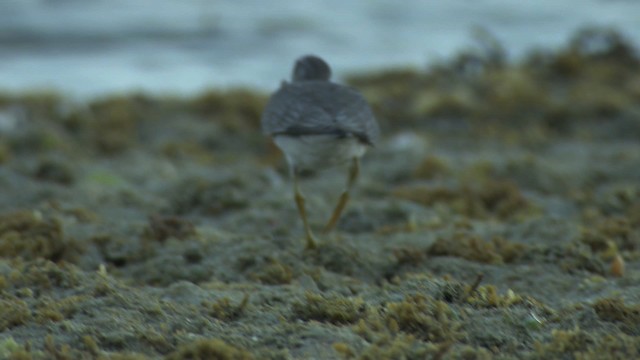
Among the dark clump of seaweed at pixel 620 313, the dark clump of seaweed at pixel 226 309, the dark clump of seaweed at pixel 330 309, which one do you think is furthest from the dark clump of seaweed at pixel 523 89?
the dark clump of seaweed at pixel 226 309

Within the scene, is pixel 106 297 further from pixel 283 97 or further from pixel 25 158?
pixel 25 158

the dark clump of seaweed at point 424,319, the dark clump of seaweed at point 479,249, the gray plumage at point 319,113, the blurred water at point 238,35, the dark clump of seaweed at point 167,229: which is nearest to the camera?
the dark clump of seaweed at point 424,319

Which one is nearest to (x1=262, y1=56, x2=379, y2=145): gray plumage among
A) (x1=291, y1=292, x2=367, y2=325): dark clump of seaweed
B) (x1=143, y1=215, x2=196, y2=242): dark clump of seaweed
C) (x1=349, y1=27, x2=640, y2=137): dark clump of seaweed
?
(x1=143, y1=215, x2=196, y2=242): dark clump of seaweed

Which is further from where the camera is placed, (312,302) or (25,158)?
(25,158)

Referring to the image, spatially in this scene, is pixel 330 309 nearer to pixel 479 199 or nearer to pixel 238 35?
pixel 479 199

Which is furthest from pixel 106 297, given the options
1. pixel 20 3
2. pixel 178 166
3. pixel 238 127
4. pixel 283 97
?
pixel 20 3

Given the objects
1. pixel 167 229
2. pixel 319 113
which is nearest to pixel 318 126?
pixel 319 113

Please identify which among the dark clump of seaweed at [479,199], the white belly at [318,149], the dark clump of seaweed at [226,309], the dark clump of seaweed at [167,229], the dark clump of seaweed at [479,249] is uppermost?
the white belly at [318,149]

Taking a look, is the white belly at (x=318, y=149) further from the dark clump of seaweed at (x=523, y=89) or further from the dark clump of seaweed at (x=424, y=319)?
the dark clump of seaweed at (x=523, y=89)
